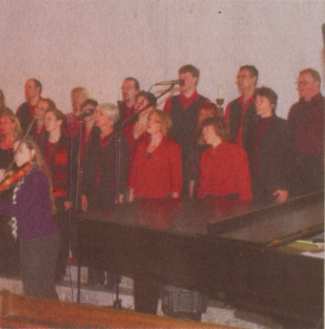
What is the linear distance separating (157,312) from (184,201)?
0.68m

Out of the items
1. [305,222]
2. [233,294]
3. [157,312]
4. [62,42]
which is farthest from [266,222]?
[62,42]

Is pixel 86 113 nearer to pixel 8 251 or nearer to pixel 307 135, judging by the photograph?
pixel 8 251

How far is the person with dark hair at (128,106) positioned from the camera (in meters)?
4.20

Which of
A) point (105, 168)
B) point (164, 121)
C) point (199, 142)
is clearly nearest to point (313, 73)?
point (199, 142)

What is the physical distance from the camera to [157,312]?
401 centimetres

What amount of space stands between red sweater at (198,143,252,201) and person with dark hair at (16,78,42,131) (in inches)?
49.4

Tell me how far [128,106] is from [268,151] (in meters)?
0.96

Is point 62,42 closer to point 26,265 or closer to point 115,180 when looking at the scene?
point 115,180

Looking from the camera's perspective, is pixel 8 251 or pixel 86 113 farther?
pixel 8 251

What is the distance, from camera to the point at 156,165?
423cm

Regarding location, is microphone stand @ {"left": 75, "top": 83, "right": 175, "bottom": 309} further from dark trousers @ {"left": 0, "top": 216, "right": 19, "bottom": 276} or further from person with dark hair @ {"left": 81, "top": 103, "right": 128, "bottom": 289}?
dark trousers @ {"left": 0, "top": 216, "right": 19, "bottom": 276}

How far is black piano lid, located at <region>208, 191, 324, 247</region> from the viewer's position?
9.93 feet

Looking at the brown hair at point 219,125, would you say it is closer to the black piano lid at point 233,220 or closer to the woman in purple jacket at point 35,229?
the black piano lid at point 233,220

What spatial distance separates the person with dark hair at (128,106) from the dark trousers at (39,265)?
2.75 feet
